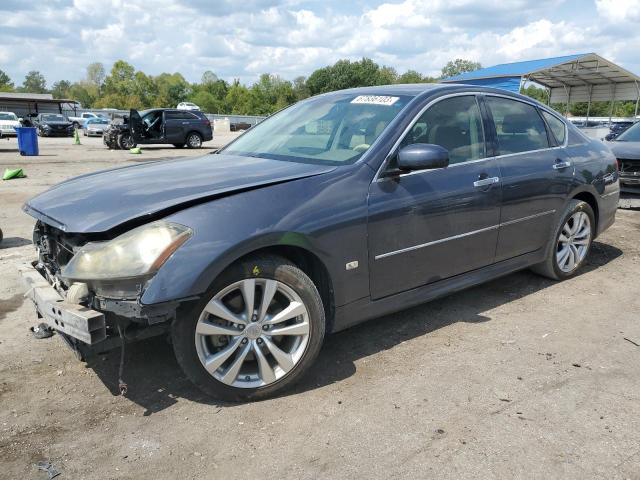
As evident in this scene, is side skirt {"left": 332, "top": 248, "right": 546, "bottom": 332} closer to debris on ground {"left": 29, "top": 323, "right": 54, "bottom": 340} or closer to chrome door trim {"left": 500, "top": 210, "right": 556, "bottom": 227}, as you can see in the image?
chrome door trim {"left": 500, "top": 210, "right": 556, "bottom": 227}

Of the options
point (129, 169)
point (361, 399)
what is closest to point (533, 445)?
point (361, 399)

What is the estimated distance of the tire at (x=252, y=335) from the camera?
2.74 metres

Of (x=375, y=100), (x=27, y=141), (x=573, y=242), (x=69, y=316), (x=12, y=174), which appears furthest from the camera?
(x=27, y=141)

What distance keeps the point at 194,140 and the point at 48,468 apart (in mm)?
21208

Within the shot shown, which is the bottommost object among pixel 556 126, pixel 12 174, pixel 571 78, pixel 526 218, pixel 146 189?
pixel 12 174

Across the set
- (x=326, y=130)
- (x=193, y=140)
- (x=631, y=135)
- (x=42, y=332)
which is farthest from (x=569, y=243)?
(x=193, y=140)

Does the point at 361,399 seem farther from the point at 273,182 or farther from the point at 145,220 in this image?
the point at 145,220

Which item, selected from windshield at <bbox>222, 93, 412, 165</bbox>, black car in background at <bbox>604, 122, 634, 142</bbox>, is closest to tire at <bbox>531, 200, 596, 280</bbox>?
windshield at <bbox>222, 93, 412, 165</bbox>

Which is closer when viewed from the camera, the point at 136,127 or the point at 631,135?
the point at 631,135

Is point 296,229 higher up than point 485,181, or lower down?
lower down

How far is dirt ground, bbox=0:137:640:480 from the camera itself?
247 centimetres

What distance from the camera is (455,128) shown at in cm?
397

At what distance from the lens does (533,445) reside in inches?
103

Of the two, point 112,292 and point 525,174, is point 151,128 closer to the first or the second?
point 525,174
